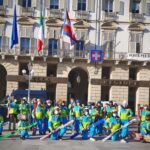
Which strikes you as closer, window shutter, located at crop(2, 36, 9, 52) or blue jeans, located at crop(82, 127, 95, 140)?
blue jeans, located at crop(82, 127, 95, 140)

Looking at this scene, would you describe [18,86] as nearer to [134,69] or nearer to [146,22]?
[134,69]

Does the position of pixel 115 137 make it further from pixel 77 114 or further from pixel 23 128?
pixel 23 128

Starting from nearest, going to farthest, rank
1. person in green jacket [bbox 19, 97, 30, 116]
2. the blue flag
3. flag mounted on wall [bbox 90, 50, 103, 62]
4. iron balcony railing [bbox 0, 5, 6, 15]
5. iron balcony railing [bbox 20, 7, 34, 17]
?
person in green jacket [bbox 19, 97, 30, 116] → the blue flag → flag mounted on wall [bbox 90, 50, 103, 62] → iron balcony railing [bbox 0, 5, 6, 15] → iron balcony railing [bbox 20, 7, 34, 17]

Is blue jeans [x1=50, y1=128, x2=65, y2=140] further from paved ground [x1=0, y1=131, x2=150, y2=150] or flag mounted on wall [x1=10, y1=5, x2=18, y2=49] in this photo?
flag mounted on wall [x1=10, y1=5, x2=18, y2=49]

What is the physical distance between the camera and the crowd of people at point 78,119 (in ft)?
59.5

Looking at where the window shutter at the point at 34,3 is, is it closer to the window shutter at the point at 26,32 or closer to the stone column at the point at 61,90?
the window shutter at the point at 26,32

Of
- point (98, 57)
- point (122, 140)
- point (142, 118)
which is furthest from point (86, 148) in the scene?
point (98, 57)

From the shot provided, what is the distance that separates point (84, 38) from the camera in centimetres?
3484

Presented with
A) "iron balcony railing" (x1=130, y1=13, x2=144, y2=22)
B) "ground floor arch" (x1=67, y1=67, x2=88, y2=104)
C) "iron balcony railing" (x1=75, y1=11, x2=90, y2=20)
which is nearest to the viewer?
"iron balcony railing" (x1=75, y1=11, x2=90, y2=20)

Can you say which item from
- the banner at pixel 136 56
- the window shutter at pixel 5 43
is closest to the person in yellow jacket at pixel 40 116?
the window shutter at pixel 5 43

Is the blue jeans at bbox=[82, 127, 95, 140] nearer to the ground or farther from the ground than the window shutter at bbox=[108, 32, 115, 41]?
nearer to the ground

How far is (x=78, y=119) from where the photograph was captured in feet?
64.2

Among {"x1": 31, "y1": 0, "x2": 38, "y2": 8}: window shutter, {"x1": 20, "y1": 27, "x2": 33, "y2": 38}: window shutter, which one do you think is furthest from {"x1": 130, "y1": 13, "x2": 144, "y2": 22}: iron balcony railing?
{"x1": 20, "y1": 27, "x2": 33, "y2": 38}: window shutter

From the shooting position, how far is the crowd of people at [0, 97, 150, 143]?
59.5ft
